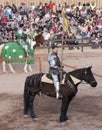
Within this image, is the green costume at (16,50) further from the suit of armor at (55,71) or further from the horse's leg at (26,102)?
the suit of armor at (55,71)

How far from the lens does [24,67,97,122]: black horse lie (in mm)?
11062

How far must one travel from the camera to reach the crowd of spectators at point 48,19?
23.4 metres

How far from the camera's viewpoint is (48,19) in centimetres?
2506

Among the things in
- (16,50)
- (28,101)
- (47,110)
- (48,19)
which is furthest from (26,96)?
(48,19)

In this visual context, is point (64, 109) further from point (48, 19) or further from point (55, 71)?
point (48, 19)

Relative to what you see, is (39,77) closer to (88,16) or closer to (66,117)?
(66,117)

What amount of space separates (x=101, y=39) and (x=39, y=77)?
12.8 metres

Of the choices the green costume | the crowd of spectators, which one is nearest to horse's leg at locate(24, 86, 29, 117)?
the green costume

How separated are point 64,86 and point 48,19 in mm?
14374

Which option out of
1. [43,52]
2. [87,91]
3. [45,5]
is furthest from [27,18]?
[87,91]

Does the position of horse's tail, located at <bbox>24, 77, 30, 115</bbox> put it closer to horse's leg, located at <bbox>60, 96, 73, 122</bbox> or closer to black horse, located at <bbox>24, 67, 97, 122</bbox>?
black horse, located at <bbox>24, 67, 97, 122</bbox>

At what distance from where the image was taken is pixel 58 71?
11.1 m

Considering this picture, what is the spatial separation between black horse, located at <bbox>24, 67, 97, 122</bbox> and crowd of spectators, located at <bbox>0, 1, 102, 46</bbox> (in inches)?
430

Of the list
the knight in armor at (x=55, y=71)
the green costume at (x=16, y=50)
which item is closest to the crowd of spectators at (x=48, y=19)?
the green costume at (x=16, y=50)
